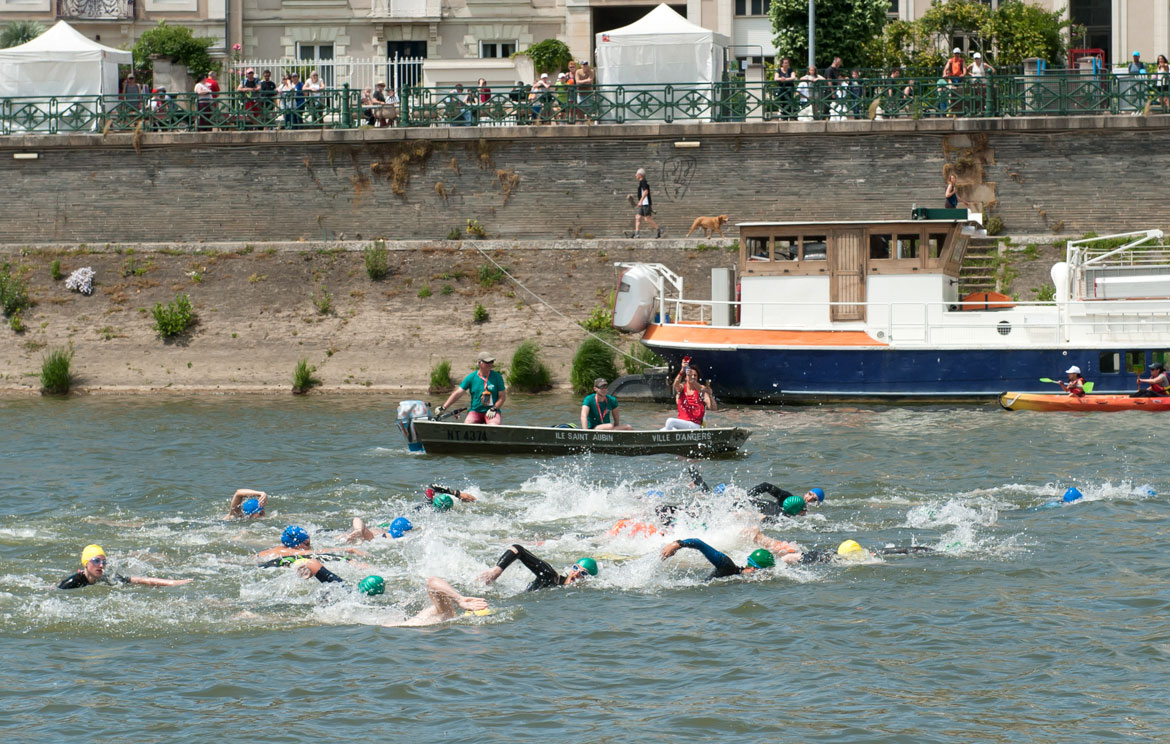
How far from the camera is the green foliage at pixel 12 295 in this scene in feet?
107

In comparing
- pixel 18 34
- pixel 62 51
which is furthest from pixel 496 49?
pixel 62 51

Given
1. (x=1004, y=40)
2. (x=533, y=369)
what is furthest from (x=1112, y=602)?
(x=1004, y=40)

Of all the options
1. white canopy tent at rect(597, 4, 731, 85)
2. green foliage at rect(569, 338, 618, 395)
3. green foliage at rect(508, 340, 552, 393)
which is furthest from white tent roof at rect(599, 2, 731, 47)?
green foliage at rect(508, 340, 552, 393)

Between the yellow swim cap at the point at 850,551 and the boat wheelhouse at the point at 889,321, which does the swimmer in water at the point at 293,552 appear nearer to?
the yellow swim cap at the point at 850,551

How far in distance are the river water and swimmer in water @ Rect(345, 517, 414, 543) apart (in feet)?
0.72

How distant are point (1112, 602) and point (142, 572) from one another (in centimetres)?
914

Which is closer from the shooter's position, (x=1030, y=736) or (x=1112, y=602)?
(x=1030, y=736)

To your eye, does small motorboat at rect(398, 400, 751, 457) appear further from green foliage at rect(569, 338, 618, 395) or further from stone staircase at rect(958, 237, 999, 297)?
stone staircase at rect(958, 237, 999, 297)

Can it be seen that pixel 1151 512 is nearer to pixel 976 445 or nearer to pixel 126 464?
pixel 976 445

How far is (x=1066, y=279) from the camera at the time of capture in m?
27.7

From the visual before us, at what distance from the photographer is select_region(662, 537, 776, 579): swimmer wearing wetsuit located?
47.7 ft

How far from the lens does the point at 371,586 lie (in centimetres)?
1412

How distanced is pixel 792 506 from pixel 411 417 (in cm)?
726

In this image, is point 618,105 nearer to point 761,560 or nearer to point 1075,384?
point 1075,384
